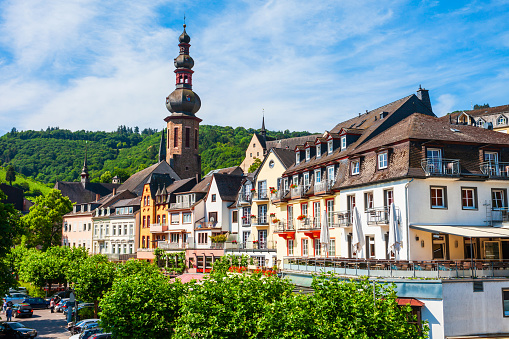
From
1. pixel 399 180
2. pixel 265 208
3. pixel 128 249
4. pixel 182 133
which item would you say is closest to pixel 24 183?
pixel 182 133

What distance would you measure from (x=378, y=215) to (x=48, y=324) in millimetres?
30176

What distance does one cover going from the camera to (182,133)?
111 m

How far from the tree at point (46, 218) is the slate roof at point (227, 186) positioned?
37.2 m

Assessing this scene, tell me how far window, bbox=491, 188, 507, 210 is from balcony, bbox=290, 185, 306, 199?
14.8 metres

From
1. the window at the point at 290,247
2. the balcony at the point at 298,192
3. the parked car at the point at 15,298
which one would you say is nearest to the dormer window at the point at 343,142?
the balcony at the point at 298,192

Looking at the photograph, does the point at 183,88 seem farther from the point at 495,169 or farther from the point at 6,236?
the point at 495,169

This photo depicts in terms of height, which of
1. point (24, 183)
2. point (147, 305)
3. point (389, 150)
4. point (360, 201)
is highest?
point (24, 183)

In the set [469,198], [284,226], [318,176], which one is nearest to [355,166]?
[318,176]

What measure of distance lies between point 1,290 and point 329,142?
25.5m

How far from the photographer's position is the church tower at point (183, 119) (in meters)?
109

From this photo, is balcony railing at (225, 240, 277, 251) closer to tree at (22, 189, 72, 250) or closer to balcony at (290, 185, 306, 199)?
balcony at (290, 185, 306, 199)

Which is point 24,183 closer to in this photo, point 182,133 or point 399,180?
point 182,133

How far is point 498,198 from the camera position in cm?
3356

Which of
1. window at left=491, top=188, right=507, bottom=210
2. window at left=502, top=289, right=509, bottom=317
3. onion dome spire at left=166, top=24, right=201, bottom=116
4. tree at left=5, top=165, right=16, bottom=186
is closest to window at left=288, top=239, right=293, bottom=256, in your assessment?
window at left=491, top=188, right=507, bottom=210
